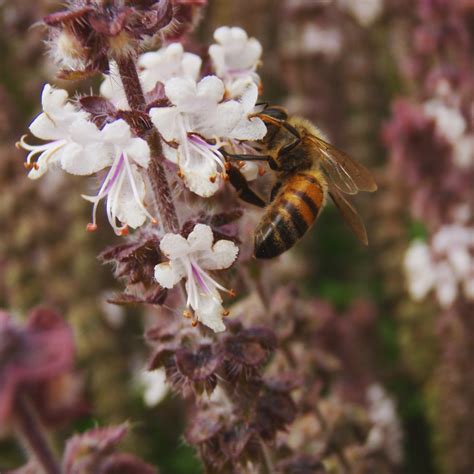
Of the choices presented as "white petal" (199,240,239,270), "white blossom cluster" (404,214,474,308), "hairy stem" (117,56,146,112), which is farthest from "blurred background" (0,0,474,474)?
"white petal" (199,240,239,270)

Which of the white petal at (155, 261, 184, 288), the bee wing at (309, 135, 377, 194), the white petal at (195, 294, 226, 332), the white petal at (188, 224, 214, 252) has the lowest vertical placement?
the bee wing at (309, 135, 377, 194)

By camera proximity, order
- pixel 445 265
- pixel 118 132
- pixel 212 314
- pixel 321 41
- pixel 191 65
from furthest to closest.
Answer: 1. pixel 321 41
2. pixel 445 265
3. pixel 191 65
4. pixel 212 314
5. pixel 118 132

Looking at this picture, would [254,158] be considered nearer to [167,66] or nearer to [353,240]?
[167,66]

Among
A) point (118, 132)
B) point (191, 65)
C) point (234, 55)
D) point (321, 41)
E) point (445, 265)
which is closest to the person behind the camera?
point (118, 132)

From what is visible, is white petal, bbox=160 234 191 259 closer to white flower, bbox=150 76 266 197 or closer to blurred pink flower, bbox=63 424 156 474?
white flower, bbox=150 76 266 197

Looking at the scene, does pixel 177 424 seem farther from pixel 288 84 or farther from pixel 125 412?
pixel 288 84

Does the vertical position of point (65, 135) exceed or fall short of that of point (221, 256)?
it exceeds it

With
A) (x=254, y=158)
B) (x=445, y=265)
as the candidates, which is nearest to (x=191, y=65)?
(x=254, y=158)

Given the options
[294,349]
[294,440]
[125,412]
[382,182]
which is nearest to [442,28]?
[382,182]
